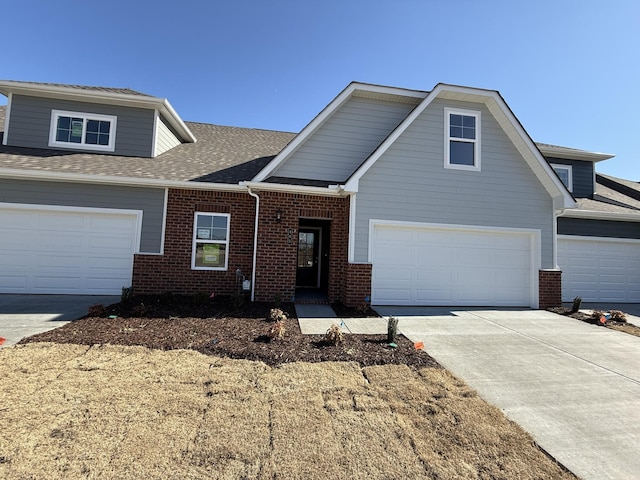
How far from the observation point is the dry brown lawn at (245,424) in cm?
254

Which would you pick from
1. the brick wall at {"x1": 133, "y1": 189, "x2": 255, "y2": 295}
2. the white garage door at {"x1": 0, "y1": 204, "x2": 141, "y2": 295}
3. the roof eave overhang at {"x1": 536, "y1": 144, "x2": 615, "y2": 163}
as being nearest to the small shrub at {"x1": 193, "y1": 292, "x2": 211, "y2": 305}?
the brick wall at {"x1": 133, "y1": 189, "x2": 255, "y2": 295}

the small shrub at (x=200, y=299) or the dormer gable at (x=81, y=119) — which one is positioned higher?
the dormer gable at (x=81, y=119)

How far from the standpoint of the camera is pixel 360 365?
4645 mm

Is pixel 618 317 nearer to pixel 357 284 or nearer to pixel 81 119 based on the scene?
pixel 357 284

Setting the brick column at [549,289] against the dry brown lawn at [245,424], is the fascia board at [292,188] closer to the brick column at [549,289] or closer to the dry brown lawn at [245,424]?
the dry brown lawn at [245,424]

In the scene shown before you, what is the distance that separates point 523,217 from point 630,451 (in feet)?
24.8

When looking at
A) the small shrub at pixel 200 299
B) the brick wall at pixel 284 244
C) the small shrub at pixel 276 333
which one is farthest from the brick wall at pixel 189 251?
the small shrub at pixel 276 333

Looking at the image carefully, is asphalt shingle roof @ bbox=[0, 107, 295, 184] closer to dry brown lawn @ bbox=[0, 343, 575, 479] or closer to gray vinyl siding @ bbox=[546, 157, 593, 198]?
dry brown lawn @ bbox=[0, 343, 575, 479]

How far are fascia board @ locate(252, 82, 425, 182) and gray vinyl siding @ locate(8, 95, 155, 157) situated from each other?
4.83 m

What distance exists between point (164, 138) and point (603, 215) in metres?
15.2

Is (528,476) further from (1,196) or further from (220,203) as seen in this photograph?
(1,196)

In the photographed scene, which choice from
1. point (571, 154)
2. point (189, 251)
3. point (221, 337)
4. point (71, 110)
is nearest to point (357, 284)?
point (221, 337)

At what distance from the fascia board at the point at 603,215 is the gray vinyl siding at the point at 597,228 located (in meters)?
0.14

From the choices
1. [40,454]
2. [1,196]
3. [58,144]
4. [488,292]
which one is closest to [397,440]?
[40,454]
